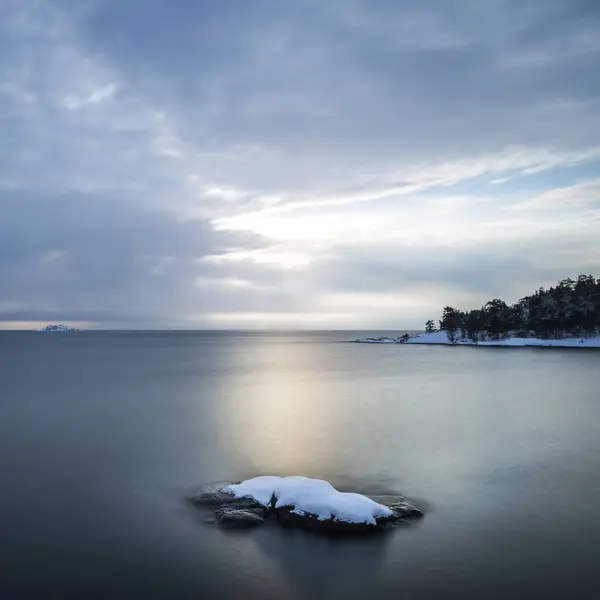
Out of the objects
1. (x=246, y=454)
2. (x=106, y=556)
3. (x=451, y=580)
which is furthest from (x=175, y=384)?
(x=451, y=580)

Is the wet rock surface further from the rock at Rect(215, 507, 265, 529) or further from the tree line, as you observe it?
the tree line

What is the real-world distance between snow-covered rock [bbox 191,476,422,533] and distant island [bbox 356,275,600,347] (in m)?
137

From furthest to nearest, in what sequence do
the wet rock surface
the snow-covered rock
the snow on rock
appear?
1. the snow on rock
2. the snow-covered rock
3. the wet rock surface

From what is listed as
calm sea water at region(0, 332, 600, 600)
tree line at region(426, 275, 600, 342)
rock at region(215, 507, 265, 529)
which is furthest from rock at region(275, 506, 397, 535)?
tree line at region(426, 275, 600, 342)

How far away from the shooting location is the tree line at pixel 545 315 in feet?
432

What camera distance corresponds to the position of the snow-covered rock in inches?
553

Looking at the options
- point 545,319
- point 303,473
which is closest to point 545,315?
point 545,319

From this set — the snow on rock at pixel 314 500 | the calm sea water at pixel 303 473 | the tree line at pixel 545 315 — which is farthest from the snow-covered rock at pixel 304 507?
the tree line at pixel 545 315

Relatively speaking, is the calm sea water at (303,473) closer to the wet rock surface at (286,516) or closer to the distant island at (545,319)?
the wet rock surface at (286,516)

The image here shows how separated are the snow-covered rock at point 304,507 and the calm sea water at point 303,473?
60 cm

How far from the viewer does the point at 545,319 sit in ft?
464

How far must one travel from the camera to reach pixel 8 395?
1884 inches

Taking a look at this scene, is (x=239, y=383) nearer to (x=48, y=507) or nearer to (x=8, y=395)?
(x=8, y=395)

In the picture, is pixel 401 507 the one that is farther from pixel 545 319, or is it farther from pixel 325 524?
pixel 545 319
